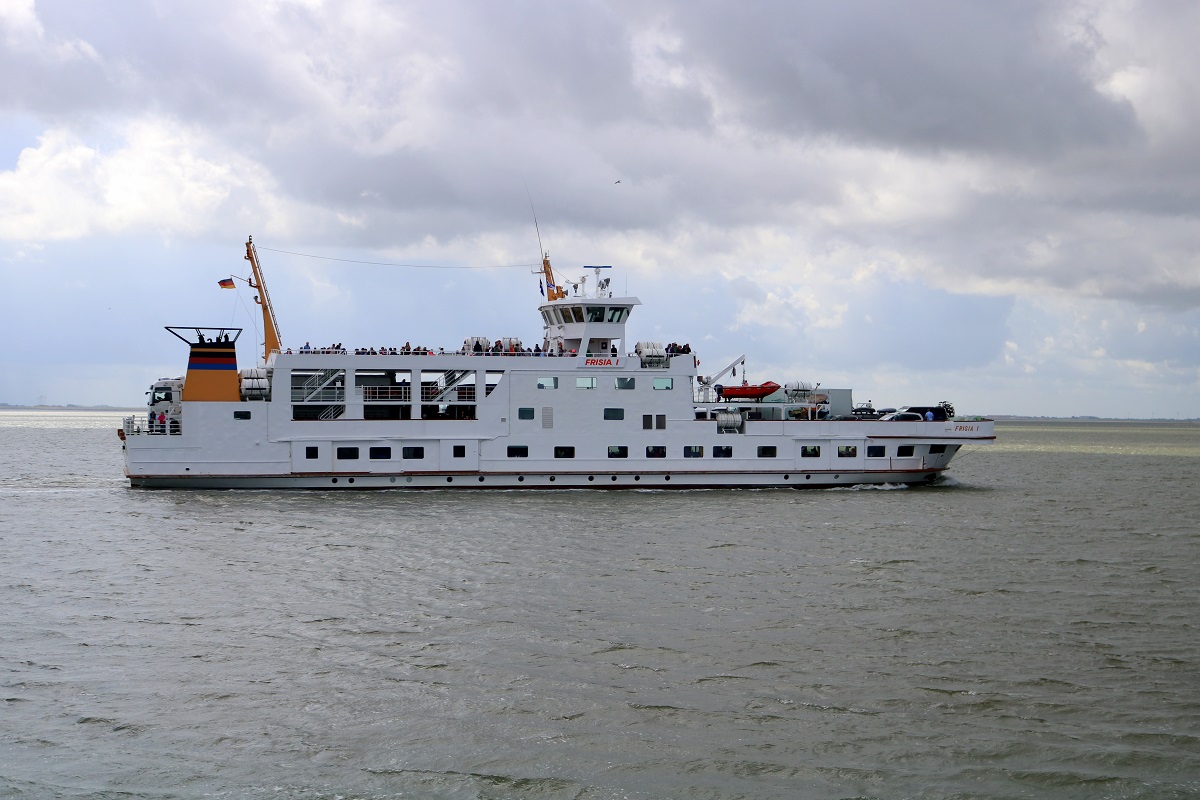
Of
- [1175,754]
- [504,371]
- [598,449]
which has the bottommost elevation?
[1175,754]

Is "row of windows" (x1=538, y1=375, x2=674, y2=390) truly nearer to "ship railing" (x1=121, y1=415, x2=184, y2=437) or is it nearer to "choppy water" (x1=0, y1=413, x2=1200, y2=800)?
"choppy water" (x1=0, y1=413, x2=1200, y2=800)

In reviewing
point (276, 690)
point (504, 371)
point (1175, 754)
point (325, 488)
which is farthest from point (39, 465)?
point (1175, 754)

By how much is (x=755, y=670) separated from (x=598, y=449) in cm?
2298

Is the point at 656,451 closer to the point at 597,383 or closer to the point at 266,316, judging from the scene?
the point at 597,383

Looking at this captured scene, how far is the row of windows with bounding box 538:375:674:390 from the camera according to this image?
37656 mm

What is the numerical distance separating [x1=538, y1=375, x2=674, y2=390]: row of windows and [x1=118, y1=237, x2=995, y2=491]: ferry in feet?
0.18

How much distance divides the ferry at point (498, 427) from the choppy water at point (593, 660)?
6623mm

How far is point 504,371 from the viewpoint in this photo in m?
37.6

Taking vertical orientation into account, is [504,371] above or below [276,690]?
above

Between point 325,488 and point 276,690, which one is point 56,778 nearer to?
point 276,690

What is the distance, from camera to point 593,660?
15227 millimetres

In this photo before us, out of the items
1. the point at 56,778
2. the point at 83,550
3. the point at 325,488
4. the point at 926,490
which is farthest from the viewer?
the point at 926,490

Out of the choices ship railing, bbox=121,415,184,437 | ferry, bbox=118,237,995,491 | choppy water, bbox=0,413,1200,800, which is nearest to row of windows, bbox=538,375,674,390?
ferry, bbox=118,237,995,491

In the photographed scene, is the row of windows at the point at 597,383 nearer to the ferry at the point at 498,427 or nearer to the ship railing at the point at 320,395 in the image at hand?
the ferry at the point at 498,427
